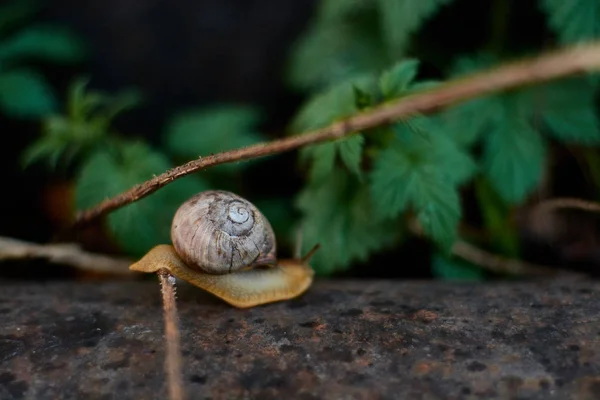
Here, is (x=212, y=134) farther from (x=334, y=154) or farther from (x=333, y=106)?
(x=334, y=154)

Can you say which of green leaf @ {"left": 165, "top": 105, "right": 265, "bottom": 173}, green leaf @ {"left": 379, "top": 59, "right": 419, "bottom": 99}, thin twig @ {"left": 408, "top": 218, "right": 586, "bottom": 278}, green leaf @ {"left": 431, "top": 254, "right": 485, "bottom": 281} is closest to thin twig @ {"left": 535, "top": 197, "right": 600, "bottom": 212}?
thin twig @ {"left": 408, "top": 218, "right": 586, "bottom": 278}

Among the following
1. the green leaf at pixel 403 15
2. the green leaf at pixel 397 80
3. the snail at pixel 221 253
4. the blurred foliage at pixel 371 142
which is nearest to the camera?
the snail at pixel 221 253

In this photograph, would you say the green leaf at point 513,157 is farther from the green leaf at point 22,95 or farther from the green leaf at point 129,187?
the green leaf at point 22,95

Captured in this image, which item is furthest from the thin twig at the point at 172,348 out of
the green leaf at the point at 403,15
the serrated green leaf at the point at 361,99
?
the green leaf at the point at 403,15

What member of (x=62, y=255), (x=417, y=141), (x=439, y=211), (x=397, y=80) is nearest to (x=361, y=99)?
(x=397, y=80)

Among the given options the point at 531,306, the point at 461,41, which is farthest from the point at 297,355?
the point at 461,41

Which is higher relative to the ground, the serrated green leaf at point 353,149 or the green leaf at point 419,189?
the serrated green leaf at point 353,149
